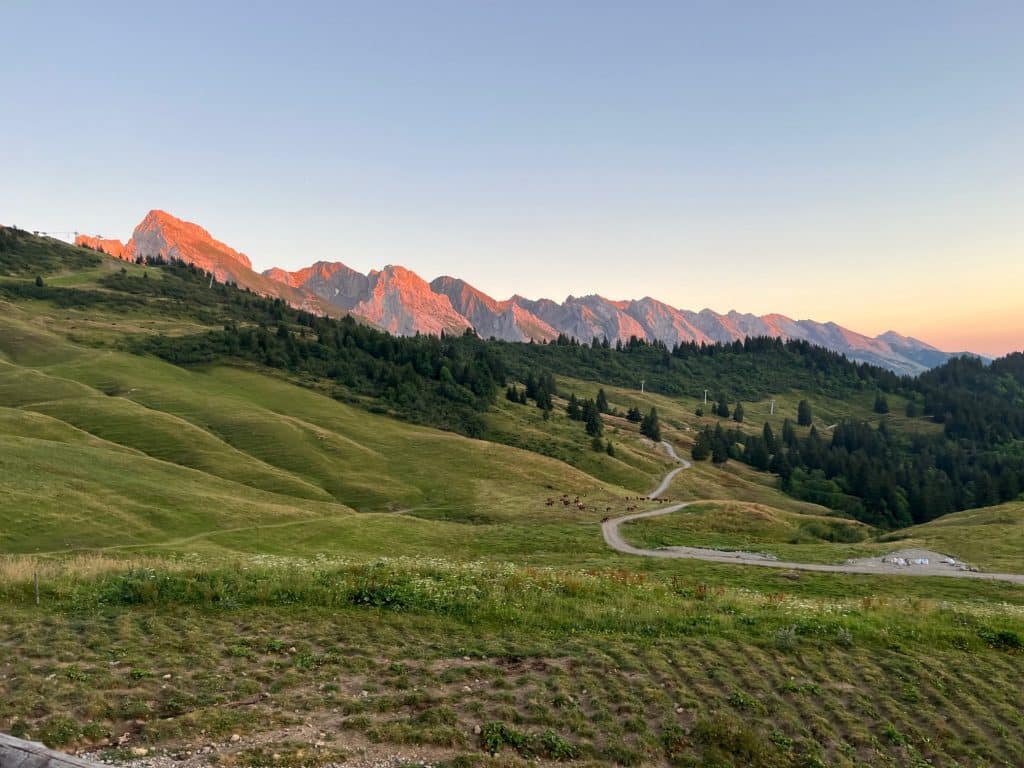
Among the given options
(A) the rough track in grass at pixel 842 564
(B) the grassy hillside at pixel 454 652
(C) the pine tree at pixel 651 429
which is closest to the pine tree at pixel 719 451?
(C) the pine tree at pixel 651 429

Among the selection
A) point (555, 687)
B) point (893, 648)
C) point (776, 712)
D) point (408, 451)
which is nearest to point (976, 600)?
point (893, 648)

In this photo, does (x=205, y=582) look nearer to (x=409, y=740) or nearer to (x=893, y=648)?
(x=409, y=740)

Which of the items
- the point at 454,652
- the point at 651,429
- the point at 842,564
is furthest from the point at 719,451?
the point at 454,652

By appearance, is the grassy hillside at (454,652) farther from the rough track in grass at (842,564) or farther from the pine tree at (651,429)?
the pine tree at (651,429)

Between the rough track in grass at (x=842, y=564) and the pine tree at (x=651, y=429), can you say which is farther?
the pine tree at (x=651, y=429)

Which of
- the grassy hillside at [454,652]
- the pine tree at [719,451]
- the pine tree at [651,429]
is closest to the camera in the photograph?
the grassy hillside at [454,652]

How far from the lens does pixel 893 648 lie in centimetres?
2058

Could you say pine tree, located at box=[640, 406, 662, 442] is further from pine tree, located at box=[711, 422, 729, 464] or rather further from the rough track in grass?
the rough track in grass

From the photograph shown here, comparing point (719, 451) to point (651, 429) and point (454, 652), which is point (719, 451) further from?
point (454, 652)

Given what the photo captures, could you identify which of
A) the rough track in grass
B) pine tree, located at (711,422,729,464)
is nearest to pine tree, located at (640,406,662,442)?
pine tree, located at (711,422,729,464)

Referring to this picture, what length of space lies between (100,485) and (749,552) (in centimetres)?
5590

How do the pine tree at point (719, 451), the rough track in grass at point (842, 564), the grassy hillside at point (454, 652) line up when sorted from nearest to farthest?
the grassy hillside at point (454, 652) → the rough track in grass at point (842, 564) → the pine tree at point (719, 451)

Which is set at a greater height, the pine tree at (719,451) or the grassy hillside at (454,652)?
the grassy hillside at (454,652)

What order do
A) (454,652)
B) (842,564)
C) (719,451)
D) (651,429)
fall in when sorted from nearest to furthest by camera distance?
(454,652) → (842,564) → (719,451) → (651,429)
